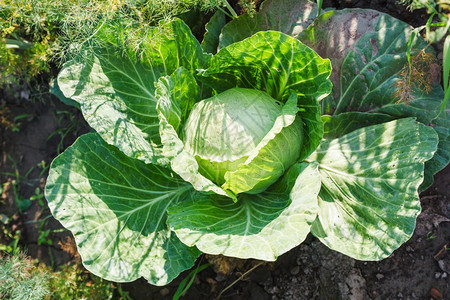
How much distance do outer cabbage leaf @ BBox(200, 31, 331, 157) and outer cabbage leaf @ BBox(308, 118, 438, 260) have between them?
0.80ft

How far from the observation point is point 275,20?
273 cm

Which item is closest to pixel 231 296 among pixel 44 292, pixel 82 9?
pixel 44 292

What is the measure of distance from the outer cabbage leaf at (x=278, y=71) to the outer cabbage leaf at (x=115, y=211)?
699 millimetres

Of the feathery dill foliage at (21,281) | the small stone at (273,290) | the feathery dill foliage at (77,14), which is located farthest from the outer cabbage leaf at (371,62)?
the feathery dill foliage at (21,281)

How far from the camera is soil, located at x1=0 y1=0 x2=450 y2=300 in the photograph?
271 centimetres

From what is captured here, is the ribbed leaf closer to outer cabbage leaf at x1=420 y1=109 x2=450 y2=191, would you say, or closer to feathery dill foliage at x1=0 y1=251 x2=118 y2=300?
outer cabbage leaf at x1=420 y1=109 x2=450 y2=191

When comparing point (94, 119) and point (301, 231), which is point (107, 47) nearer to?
point (94, 119)

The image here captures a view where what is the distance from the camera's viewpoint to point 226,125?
7.38 ft

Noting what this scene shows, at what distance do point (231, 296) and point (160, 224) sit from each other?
0.83 m

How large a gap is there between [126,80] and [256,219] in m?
1.08

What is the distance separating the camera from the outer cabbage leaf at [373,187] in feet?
7.25

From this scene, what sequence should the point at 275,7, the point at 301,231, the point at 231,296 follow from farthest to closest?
the point at 231,296, the point at 275,7, the point at 301,231

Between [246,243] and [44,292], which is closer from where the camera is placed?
[246,243]

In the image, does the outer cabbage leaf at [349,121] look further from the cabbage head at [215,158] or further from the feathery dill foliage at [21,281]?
the feathery dill foliage at [21,281]
